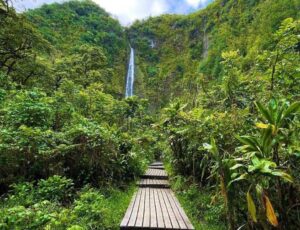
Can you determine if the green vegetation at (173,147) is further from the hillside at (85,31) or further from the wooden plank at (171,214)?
the hillside at (85,31)

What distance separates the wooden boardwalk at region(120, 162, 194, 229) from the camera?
403 centimetres

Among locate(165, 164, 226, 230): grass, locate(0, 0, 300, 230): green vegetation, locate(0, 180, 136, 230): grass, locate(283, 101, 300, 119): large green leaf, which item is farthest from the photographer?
locate(165, 164, 226, 230): grass

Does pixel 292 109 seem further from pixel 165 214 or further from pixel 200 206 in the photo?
pixel 200 206

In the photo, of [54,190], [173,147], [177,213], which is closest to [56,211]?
[54,190]

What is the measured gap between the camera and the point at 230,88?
5887 mm

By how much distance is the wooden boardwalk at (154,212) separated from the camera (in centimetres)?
403

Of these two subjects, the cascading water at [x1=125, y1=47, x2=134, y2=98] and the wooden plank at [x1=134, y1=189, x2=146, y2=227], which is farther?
the cascading water at [x1=125, y1=47, x2=134, y2=98]

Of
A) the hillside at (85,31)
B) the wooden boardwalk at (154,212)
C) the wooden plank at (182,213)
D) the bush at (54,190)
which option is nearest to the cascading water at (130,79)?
the hillside at (85,31)

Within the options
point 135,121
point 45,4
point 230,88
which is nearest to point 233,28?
point 135,121

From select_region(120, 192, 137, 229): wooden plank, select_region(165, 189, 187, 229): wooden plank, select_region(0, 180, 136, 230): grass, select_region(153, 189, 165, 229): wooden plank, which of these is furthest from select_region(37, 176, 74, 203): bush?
select_region(165, 189, 187, 229): wooden plank

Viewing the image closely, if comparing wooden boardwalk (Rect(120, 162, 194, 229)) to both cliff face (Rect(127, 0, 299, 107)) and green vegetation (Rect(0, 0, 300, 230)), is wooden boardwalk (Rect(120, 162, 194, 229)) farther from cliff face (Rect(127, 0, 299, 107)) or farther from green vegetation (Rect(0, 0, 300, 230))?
cliff face (Rect(127, 0, 299, 107))

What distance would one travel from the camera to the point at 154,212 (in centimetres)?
477

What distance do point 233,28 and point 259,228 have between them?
3863 cm

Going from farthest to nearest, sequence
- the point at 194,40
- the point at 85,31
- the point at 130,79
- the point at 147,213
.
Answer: the point at 194,40, the point at 85,31, the point at 130,79, the point at 147,213
